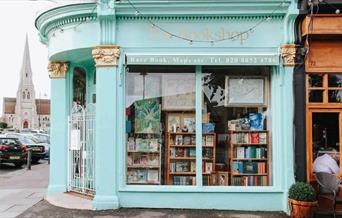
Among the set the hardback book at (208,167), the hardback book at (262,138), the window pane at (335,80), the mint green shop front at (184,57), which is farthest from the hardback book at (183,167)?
the window pane at (335,80)

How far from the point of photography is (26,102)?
107m

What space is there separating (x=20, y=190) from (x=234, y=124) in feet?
21.7

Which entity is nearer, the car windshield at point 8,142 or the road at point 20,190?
the road at point 20,190

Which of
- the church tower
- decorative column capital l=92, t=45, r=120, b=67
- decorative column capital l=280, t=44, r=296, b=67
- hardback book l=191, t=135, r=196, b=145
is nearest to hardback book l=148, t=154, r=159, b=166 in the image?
hardback book l=191, t=135, r=196, b=145

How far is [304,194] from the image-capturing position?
7488 millimetres

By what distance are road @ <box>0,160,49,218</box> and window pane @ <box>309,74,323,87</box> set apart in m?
6.97

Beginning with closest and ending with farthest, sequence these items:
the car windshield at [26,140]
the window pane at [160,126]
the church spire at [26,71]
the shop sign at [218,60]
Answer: the shop sign at [218,60] < the window pane at [160,126] < the car windshield at [26,140] < the church spire at [26,71]

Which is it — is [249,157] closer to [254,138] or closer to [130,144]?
[254,138]

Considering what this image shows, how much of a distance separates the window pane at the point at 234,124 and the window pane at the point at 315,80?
1.03m

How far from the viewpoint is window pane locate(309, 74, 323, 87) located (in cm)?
848

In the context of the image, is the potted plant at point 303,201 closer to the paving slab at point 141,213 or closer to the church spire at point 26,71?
the paving slab at point 141,213

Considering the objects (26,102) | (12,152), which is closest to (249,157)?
(12,152)

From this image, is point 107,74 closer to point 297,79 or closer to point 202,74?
point 202,74

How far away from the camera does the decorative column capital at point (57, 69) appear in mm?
9891
